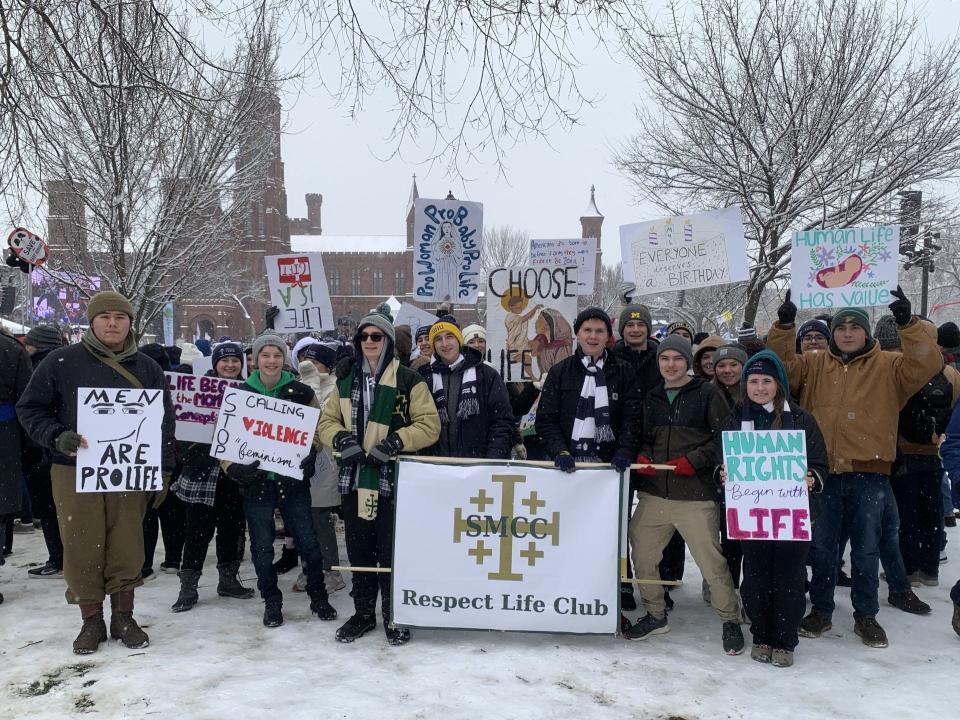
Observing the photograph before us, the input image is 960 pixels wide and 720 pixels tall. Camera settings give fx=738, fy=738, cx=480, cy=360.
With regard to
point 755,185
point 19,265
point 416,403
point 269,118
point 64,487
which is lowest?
point 64,487

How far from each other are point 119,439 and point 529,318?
12.8ft

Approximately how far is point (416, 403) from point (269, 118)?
1150cm

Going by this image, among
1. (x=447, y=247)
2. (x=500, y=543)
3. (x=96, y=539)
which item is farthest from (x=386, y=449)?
(x=447, y=247)

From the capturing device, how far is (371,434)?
4.84 m

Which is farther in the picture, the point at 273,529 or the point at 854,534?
the point at 273,529

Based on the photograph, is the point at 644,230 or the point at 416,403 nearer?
the point at 416,403

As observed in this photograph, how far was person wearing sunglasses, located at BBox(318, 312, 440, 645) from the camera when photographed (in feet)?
15.7

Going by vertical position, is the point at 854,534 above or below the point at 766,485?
below

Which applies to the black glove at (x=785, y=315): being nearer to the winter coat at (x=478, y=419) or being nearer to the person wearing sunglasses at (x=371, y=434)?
the winter coat at (x=478, y=419)

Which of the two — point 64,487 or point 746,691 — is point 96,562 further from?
point 746,691

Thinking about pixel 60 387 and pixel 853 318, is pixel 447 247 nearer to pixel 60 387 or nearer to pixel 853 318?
pixel 853 318

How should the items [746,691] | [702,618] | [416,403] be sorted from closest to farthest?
[746,691] < [416,403] < [702,618]

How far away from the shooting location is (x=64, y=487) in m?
4.54

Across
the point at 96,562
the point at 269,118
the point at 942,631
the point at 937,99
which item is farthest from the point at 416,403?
the point at 937,99
